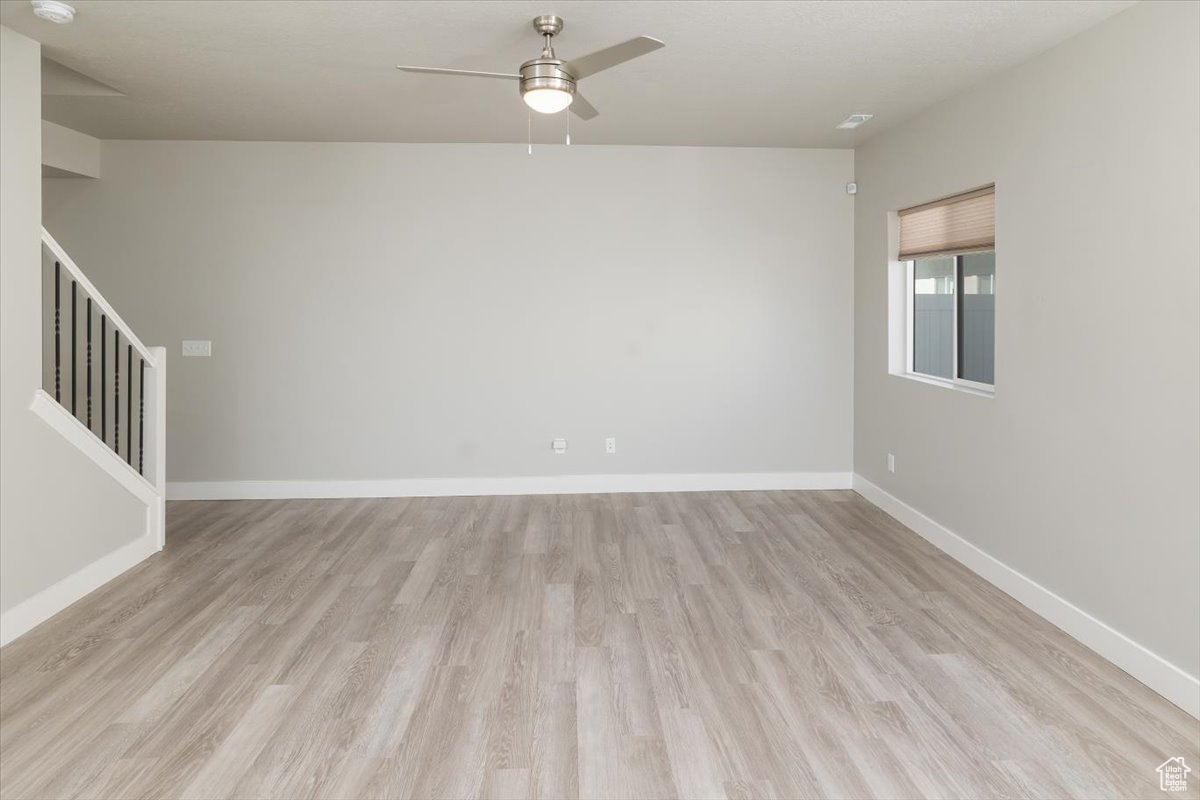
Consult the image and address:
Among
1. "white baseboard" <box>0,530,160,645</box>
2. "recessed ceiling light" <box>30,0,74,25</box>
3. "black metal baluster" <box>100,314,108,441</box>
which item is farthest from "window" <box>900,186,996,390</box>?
"white baseboard" <box>0,530,160,645</box>

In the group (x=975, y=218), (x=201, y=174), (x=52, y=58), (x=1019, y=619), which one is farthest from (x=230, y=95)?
(x=1019, y=619)

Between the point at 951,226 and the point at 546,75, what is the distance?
274 cm

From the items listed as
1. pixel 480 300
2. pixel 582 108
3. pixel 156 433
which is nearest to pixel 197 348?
pixel 156 433

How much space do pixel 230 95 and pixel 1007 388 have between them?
14.3ft

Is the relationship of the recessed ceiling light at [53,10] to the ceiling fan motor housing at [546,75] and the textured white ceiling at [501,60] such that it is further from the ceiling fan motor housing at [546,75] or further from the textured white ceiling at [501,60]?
the ceiling fan motor housing at [546,75]

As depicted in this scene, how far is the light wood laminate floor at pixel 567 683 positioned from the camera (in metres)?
2.30

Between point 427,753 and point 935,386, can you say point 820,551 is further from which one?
point 427,753

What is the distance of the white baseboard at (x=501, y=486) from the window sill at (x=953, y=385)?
117 cm

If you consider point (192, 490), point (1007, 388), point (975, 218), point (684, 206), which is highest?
point (684, 206)

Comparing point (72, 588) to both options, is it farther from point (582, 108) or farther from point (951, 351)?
point (951, 351)

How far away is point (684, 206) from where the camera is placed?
19.5 feet

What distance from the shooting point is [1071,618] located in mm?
3365

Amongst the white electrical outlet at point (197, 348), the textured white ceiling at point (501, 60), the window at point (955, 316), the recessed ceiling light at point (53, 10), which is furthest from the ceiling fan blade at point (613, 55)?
the white electrical outlet at point (197, 348)

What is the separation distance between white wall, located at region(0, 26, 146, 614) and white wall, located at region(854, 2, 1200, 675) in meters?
4.42
